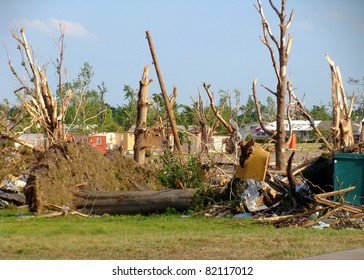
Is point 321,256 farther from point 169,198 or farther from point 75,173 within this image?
point 75,173

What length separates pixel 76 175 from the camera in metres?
18.1

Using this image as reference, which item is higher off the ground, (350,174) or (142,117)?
(142,117)

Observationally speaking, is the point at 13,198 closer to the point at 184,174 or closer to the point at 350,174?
the point at 184,174

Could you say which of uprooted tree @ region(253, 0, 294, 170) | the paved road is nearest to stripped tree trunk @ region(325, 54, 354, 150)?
uprooted tree @ region(253, 0, 294, 170)

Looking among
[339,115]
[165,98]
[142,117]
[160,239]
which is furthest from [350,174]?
[142,117]

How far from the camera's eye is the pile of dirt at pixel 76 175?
17141 millimetres

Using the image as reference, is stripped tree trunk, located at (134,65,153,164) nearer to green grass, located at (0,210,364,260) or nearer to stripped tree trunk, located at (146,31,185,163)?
stripped tree trunk, located at (146,31,185,163)

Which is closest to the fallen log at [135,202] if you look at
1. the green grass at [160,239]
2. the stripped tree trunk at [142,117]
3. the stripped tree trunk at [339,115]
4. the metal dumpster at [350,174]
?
the green grass at [160,239]

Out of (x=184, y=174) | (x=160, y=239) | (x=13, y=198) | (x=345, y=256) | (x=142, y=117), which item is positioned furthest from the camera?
(x=142, y=117)

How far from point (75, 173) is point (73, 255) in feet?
23.3

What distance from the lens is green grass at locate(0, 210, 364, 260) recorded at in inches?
442

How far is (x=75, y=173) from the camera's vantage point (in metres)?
18.1

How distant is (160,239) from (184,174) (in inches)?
233

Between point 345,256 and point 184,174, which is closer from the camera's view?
point 345,256
